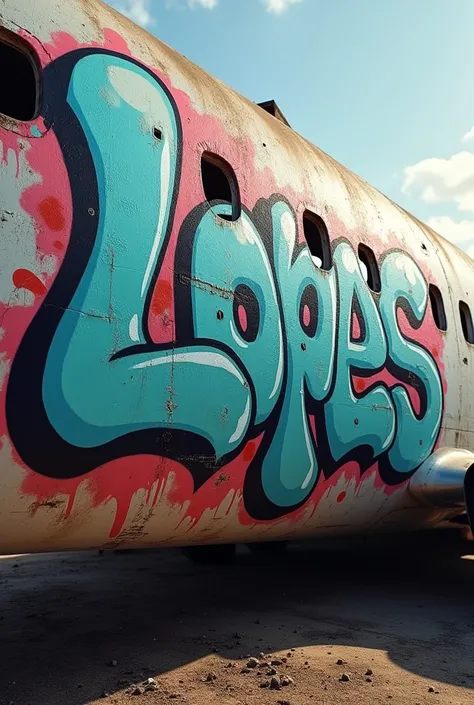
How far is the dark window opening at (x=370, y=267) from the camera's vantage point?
687 centimetres

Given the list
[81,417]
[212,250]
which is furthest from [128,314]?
[212,250]

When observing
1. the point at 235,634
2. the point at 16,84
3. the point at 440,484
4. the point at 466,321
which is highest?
the point at 16,84

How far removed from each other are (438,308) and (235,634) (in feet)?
16.2

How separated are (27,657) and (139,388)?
7.51 ft

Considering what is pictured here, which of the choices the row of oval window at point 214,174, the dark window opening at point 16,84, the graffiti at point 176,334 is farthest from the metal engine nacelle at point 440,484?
the dark window opening at point 16,84

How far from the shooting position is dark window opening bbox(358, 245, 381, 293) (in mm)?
6867

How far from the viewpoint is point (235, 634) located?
526 cm

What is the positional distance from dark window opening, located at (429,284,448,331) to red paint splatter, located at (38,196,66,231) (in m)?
5.69

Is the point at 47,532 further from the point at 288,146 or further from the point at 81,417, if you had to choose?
the point at 288,146

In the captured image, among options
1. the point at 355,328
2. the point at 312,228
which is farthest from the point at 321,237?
the point at 355,328

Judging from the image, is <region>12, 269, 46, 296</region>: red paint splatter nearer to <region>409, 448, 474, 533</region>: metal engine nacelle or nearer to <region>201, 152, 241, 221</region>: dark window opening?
<region>201, 152, 241, 221</region>: dark window opening

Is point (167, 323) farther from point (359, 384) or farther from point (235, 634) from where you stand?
point (235, 634)

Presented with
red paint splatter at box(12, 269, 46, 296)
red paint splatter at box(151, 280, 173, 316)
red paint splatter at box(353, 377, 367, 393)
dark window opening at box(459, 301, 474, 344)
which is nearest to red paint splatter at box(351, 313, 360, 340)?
red paint splatter at box(353, 377, 367, 393)

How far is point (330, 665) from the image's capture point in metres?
4.51
